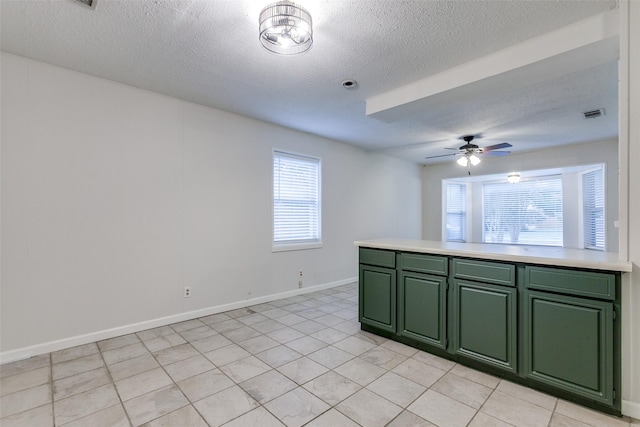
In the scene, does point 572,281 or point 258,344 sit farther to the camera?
point 258,344

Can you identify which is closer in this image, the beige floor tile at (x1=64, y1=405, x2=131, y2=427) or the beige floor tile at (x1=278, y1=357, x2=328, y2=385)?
the beige floor tile at (x1=64, y1=405, x2=131, y2=427)

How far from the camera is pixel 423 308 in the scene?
9.00ft

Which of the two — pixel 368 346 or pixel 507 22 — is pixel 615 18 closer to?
pixel 507 22

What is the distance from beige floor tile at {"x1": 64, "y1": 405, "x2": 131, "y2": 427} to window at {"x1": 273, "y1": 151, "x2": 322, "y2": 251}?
2.73 m

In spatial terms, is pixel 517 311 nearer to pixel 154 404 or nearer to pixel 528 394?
pixel 528 394

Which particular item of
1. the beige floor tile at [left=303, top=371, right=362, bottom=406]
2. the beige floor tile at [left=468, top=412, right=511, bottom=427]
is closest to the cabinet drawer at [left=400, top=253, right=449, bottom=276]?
the beige floor tile at [left=468, top=412, right=511, bottom=427]

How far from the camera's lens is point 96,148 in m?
2.97

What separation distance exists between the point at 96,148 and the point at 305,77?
222cm

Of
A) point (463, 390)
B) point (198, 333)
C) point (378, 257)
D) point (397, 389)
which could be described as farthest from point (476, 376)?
point (198, 333)

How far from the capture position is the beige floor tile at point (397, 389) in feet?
6.64

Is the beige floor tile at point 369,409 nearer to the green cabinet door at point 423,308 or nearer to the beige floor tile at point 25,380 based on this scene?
the green cabinet door at point 423,308

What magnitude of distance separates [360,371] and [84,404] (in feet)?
6.36

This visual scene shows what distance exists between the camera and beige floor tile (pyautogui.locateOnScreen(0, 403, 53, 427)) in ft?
5.76

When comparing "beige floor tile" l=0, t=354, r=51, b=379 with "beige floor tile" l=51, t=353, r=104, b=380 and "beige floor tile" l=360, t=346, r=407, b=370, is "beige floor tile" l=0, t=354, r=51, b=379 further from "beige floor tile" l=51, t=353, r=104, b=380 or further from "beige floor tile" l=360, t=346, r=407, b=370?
"beige floor tile" l=360, t=346, r=407, b=370
